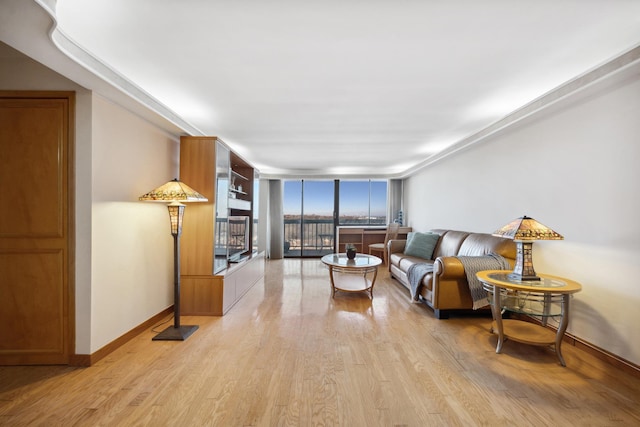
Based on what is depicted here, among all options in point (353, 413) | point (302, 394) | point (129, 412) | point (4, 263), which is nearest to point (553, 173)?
point (353, 413)

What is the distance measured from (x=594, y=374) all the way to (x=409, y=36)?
113 inches

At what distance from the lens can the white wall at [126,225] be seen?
2.21 meters

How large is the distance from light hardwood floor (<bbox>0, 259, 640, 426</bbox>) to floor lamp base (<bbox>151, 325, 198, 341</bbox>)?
0.08 metres

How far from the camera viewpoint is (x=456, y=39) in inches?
71.3

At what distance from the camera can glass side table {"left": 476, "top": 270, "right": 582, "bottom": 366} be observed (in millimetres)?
2156

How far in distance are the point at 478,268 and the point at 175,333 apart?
3.28 meters

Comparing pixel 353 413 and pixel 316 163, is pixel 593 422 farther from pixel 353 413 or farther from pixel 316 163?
pixel 316 163

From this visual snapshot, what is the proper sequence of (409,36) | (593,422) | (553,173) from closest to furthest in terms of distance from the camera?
(593,422) < (409,36) < (553,173)

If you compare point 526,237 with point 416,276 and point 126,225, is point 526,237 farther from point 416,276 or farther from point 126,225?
point 126,225

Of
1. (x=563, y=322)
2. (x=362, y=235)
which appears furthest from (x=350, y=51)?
(x=362, y=235)

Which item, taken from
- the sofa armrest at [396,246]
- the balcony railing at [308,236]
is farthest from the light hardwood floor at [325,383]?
the balcony railing at [308,236]

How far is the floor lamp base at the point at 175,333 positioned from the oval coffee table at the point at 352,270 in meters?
1.93

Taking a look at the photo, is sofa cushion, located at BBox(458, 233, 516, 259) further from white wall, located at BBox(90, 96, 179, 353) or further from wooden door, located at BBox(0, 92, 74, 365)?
wooden door, located at BBox(0, 92, 74, 365)

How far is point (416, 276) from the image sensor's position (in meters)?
3.57
